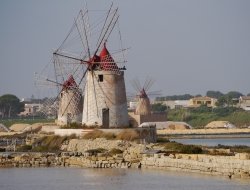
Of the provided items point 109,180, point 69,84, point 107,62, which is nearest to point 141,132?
point 107,62

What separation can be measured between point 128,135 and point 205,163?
13.0 metres

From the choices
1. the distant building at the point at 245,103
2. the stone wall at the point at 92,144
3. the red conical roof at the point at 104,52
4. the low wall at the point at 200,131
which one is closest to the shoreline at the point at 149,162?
the stone wall at the point at 92,144

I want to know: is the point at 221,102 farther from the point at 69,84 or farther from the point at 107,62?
the point at 107,62

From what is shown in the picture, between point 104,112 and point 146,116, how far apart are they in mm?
36324

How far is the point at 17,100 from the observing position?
140000 mm

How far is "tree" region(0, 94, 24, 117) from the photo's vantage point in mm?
137500

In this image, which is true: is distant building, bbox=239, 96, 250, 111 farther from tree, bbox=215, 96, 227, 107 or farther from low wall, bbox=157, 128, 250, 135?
low wall, bbox=157, 128, 250, 135

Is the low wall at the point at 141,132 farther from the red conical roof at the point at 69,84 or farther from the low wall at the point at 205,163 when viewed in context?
the red conical roof at the point at 69,84

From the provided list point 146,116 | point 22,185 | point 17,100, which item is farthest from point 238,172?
point 17,100

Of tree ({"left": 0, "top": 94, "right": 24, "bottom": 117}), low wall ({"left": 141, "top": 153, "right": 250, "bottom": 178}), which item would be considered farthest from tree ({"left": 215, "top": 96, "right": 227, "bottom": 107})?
low wall ({"left": 141, "top": 153, "right": 250, "bottom": 178})

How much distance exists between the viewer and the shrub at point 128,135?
47.9 meters

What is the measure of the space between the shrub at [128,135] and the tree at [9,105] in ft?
295

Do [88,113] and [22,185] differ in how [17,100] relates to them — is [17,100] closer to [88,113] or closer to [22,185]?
[88,113]

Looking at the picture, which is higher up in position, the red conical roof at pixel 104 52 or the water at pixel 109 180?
the red conical roof at pixel 104 52
